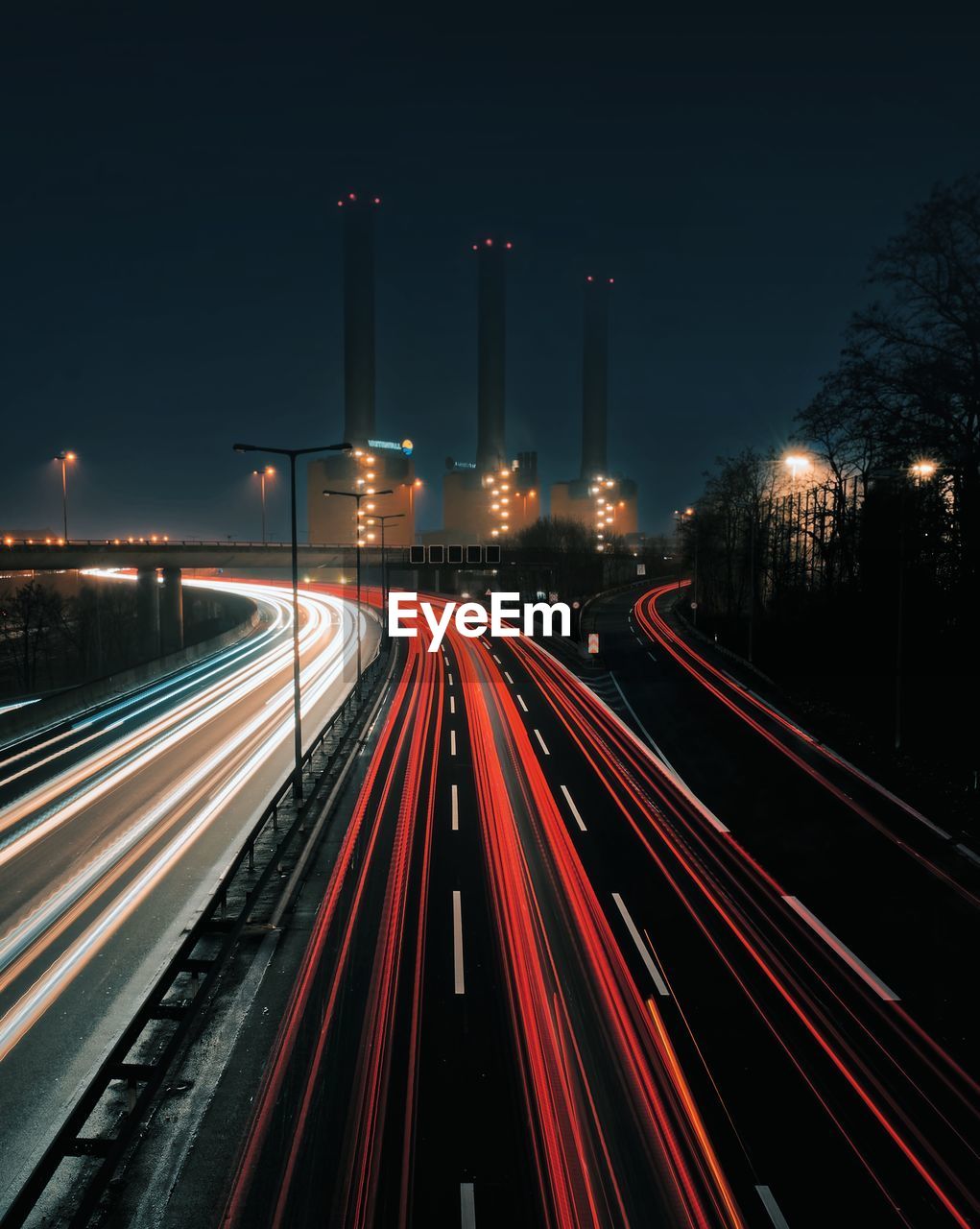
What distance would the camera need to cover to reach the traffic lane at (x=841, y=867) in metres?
13.7

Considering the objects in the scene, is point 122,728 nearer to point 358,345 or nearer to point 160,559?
point 160,559

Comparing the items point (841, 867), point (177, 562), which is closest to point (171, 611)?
point (177, 562)

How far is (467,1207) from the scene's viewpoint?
8.56 metres

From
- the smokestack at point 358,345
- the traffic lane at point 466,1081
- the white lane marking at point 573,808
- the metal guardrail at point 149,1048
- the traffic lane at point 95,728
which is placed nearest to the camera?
the metal guardrail at point 149,1048

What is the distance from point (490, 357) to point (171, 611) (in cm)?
9425

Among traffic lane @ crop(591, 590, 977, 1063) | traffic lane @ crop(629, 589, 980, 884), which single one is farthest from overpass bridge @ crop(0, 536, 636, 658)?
traffic lane @ crop(591, 590, 977, 1063)

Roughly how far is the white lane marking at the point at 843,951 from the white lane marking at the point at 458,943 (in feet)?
22.5

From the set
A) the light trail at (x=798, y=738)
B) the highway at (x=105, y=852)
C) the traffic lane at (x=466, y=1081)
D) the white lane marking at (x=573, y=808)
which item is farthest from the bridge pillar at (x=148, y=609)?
the traffic lane at (x=466, y=1081)

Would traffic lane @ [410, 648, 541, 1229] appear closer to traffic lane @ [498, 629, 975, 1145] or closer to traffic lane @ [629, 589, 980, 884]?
traffic lane @ [498, 629, 975, 1145]

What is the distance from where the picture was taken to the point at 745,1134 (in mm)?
9695

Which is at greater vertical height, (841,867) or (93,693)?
(93,693)

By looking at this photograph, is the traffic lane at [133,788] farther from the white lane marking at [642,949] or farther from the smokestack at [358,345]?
the smokestack at [358,345]

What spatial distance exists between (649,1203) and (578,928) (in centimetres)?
684

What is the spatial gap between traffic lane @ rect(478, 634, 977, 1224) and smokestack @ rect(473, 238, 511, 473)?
148 m
